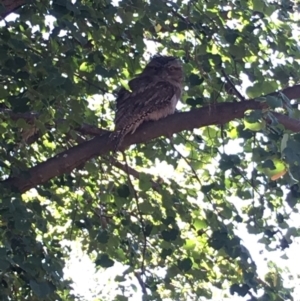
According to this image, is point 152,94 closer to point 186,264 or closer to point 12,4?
point 12,4

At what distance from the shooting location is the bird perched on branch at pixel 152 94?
170 inches

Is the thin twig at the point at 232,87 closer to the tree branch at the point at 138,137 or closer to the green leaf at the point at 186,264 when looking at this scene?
the tree branch at the point at 138,137

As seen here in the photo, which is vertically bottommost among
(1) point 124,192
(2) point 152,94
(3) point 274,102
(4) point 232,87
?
(3) point 274,102

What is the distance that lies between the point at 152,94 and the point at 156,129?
4.17 feet

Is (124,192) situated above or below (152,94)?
below

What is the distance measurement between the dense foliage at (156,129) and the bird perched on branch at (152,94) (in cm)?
26

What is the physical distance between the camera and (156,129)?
11.5 ft

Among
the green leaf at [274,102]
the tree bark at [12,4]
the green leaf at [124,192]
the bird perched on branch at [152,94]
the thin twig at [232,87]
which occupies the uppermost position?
the bird perched on branch at [152,94]

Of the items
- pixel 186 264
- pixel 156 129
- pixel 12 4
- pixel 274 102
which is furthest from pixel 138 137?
pixel 274 102

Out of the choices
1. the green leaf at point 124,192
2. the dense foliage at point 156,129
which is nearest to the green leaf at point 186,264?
the dense foliage at point 156,129

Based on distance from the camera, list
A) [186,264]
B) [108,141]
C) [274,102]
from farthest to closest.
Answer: [108,141], [186,264], [274,102]

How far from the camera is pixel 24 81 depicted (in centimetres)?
337

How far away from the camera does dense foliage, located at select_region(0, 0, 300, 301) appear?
311cm

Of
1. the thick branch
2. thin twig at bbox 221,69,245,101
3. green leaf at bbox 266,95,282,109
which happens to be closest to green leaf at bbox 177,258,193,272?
the thick branch
